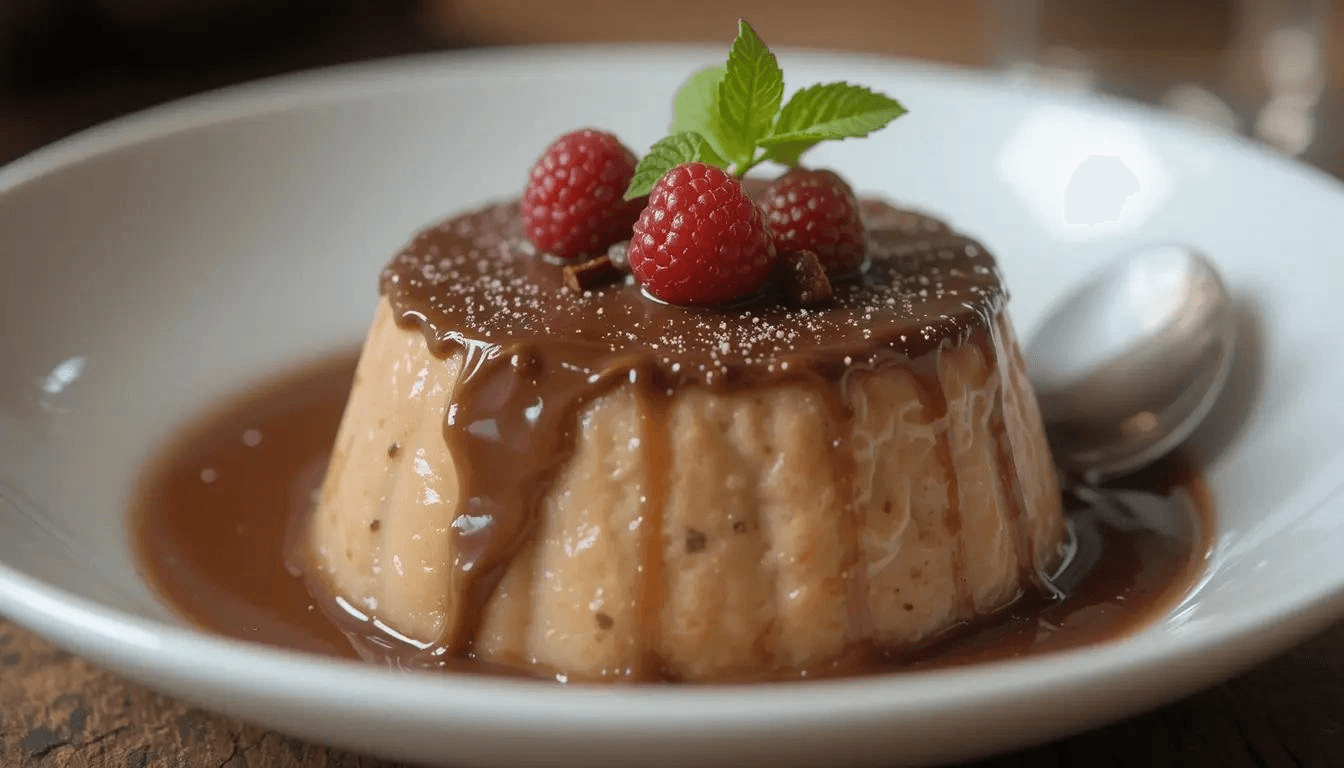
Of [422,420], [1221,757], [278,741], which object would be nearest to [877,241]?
[422,420]

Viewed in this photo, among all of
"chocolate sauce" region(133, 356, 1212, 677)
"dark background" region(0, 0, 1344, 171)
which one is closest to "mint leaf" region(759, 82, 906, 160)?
"chocolate sauce" region(133, 356, 1212, 677)

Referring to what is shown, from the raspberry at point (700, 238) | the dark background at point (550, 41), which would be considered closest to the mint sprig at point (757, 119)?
the raspberry at point (700, 238)

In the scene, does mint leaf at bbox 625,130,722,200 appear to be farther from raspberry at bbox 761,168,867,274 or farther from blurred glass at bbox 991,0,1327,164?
blurred glass at bbox 991,0,1327,164

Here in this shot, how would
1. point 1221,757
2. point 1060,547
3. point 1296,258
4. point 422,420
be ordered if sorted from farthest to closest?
1. point 1296,258
2. point 1060,547
3. point 422,420
4. point 1221,757

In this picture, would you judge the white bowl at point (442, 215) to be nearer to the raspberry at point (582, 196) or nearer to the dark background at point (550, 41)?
the raspberry at point (582, 196)

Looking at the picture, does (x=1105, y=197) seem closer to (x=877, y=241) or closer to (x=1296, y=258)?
(x=1296, y=258)

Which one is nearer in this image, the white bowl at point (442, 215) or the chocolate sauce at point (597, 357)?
the white bowl at point (442, 215)

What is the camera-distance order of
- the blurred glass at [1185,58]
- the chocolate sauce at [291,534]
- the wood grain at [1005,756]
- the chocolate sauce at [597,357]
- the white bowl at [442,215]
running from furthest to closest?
the blurred glass at [1185,58] → the chocolate sauce at [291,534] → the chocolate sauce at [597,357] → the wood grain at [1005,756] → the white bowl at [442,215]
